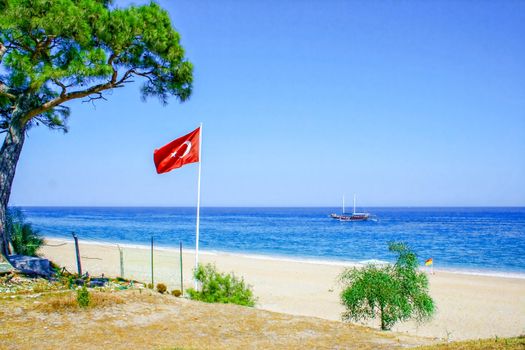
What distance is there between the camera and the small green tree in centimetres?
1113

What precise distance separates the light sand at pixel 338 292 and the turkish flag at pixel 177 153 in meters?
6.68

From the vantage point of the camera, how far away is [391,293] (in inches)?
437

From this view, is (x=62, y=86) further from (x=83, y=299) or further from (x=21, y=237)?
(x=21, y=237)

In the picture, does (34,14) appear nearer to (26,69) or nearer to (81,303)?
(26,69)

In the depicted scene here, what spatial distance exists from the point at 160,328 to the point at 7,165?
7.06 m

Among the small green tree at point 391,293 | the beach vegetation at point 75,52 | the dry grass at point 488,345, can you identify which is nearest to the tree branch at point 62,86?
the beach vegetation at point 75,52

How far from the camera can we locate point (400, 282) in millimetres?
11516

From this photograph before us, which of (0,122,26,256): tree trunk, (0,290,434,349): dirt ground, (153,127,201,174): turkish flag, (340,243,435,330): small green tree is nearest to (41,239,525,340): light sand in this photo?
(340,243,435,330): small green tree

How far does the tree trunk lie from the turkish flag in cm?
368

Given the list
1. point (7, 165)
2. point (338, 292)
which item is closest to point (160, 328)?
point (7, 165)

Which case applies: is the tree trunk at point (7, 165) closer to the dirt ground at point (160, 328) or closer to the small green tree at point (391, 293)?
the dirt ground at point (160, 328)

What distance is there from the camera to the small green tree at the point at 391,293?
11.1 metres

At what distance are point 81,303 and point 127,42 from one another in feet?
21.9

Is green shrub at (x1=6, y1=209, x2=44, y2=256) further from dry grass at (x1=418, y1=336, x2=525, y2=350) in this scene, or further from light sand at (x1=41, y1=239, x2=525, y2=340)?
dry grass at (x1=418, y1=336, x2=525, y2=350)
